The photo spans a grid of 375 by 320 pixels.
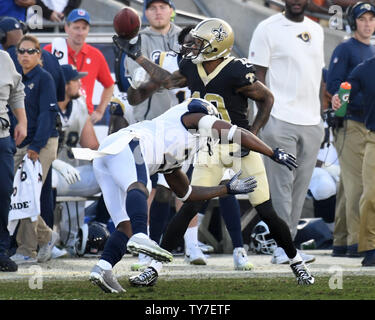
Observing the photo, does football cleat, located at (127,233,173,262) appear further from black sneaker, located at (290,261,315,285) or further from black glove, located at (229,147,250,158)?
black glove, located at (229,147,250,158)

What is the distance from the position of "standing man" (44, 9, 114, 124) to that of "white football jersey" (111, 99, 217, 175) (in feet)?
11.1

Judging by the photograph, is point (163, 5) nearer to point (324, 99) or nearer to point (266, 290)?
point (324, 99)

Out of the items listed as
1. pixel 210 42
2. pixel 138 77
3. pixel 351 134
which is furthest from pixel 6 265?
pixel 351 134

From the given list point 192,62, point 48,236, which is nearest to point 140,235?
point 192,62

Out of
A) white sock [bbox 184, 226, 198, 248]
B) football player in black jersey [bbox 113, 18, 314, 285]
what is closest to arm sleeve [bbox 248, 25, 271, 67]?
football player in black jersey [bbox 113, 18, 314, 285]

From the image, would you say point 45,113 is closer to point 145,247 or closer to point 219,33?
point 219,33

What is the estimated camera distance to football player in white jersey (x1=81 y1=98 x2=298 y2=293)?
21.5ft

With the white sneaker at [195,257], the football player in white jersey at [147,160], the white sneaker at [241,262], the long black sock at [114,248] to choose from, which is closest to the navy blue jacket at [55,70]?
the white sneaker at [195,257]

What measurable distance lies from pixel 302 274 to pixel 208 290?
0.74m

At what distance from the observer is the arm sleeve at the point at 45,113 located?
29.1 feet

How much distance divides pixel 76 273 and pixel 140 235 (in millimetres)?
1716

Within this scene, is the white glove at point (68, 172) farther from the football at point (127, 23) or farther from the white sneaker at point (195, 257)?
the football at point (127, 23)

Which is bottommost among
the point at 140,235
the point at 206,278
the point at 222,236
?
the point at 222,236

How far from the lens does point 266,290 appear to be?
6781 millimetres
